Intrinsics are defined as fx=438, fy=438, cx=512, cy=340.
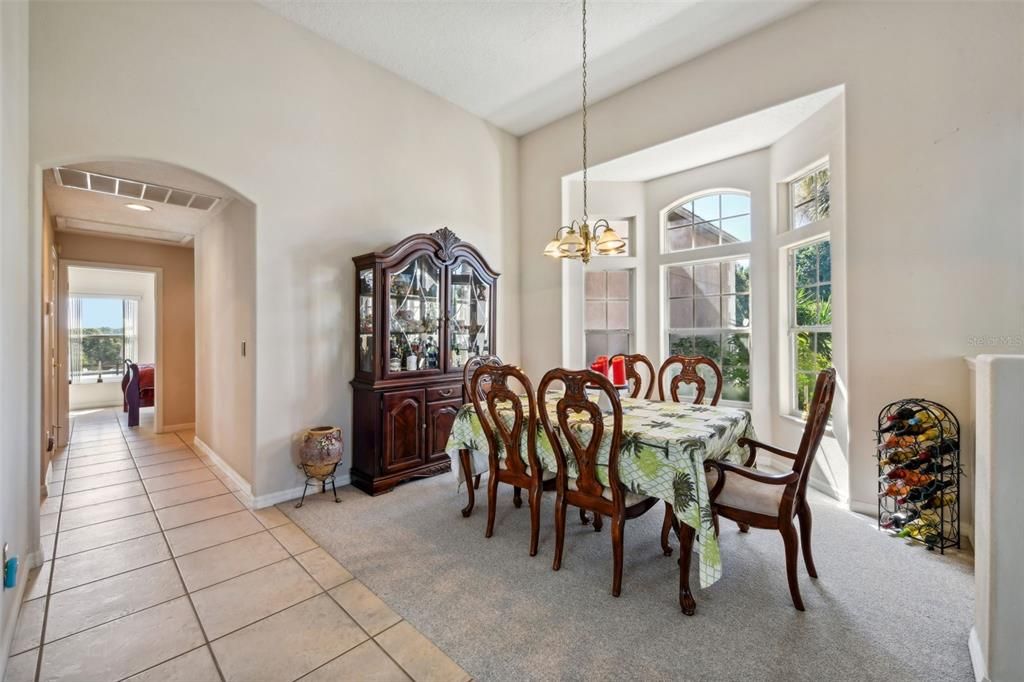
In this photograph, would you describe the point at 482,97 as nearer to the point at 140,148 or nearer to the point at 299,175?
the point at 299,175

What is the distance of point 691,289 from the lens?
15.6ft

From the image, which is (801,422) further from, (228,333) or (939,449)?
(228,333)

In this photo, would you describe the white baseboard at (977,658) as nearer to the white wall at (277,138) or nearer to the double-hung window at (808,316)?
the double-hung window at (808,316)

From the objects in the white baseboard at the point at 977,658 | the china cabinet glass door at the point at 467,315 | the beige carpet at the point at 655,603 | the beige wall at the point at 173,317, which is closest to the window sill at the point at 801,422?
the beige carpet at the point at 655,603

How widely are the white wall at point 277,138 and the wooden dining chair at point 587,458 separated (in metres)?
2.14

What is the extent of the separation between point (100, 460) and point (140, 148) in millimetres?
3442

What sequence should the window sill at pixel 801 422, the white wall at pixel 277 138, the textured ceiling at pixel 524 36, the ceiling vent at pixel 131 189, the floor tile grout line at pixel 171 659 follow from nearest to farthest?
the floor tile grout line at pixel 171 659 → the white wall at pixel 277 138 → the ceiling vent at pixel 131 189 → the textured ceiling at pixel 524 36 → the window sill at pixel 801 422

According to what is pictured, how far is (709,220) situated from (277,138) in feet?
13.4

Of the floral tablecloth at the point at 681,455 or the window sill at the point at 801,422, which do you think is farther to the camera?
the window sill at the point at 801,422

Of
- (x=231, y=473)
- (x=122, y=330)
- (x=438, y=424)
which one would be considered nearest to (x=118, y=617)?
(x=231, y=473)

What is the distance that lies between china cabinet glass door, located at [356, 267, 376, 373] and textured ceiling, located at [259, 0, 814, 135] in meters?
1.92

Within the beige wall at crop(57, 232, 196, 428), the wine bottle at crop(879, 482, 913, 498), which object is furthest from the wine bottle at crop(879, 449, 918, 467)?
the beige wall at crop(57, 232, 196, 428)

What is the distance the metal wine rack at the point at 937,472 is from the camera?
102 inches

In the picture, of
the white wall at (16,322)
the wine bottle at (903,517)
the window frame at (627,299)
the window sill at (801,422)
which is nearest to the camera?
the white wall at (16,322)
